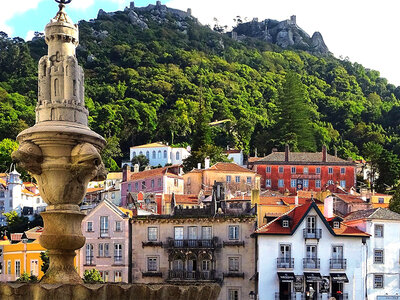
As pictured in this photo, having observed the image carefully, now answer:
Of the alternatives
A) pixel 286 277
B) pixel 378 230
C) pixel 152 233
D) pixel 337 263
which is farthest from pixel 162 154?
pixel 286 277

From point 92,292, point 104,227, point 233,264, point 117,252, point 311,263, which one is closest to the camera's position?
point 92,292

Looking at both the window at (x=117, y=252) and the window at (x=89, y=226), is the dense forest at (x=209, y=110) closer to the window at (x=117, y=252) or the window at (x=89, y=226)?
the window at (x=89, y=226)

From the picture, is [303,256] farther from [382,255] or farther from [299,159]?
[299,159]

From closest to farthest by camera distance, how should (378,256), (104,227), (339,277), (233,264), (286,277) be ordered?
1. (286,277)
2. (339,277)
3. (378,256)
4. (233,264)
5. (104,227)

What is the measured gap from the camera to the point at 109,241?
2454 inches

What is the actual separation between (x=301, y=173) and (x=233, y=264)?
4722cm

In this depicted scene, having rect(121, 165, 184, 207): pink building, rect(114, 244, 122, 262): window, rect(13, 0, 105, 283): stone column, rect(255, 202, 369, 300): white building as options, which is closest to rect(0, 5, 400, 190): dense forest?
rect(121, 165, 184, 207): pink building

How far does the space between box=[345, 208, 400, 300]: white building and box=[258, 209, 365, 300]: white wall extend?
0.98 meters

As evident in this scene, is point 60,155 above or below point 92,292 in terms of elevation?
above

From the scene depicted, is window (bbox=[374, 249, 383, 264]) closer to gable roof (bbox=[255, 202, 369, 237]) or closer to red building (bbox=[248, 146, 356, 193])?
gable roof (bbox=[255, 202, 369, 237])

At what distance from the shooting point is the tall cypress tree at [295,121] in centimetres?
12988

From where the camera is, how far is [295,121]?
133m

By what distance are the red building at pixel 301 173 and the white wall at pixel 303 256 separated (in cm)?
4644

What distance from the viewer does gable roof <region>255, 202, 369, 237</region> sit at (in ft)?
188
